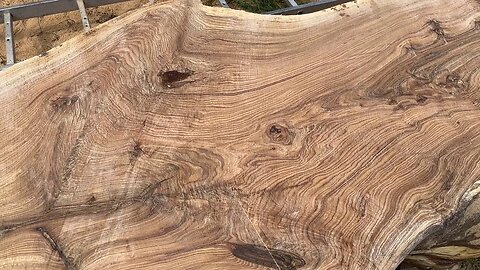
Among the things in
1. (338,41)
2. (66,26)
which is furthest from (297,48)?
(66,26)

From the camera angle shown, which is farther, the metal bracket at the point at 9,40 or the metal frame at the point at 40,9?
the metal frame at the point at 40,9

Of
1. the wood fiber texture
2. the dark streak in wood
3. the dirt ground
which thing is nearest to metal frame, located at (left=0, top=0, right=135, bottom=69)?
the dirt ground

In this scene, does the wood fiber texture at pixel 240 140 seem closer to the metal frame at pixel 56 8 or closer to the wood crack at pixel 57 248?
the wood crack at pixel 57 248

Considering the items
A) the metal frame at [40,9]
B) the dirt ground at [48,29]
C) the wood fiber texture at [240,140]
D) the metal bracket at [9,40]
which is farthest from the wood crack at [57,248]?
the dirt ground at [48,29]

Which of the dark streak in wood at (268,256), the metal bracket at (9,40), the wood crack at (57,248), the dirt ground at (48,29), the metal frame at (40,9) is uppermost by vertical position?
the metal frame at (40,9)

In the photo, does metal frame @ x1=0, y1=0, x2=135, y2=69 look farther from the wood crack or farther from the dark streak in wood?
the dark streak in wood

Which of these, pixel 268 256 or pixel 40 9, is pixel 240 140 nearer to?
pixel 268 256

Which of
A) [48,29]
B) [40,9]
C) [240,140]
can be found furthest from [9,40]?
[240,140]
